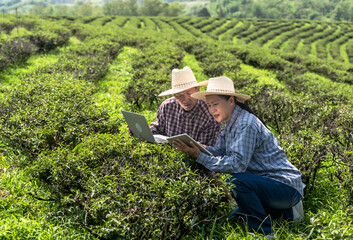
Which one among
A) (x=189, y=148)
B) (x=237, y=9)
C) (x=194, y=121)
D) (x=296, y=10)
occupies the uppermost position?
(x=189, y=148)

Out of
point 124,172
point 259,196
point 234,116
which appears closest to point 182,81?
point 234,116

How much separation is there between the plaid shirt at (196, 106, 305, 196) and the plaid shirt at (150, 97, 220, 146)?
3.05ft

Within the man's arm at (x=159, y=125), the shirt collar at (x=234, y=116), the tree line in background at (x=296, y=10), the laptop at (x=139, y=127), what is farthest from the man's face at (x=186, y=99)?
the tree line in background at (x=296, y=10)

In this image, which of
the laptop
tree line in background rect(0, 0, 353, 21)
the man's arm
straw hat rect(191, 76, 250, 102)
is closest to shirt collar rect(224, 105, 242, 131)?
straw hat rect(191, 76, 250, 102)

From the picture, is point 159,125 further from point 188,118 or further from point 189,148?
point 189,148

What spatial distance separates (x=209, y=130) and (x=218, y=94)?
3.64ft

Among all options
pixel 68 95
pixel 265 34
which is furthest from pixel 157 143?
pixel 265 34

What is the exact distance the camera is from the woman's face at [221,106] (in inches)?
134

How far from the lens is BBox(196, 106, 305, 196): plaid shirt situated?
124 inches

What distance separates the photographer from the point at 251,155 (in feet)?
10.5

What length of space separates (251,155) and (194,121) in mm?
1367

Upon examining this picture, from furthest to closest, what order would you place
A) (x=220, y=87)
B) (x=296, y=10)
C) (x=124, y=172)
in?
(x=296, y=10) < (x=220, y=87) < (x=124, y=172)

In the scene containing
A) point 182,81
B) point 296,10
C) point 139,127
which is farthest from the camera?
point 296,10

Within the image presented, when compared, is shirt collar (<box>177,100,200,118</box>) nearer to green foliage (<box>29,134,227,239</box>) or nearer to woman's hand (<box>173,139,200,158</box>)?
green foliage (<box>29,134,227,239</box>)
